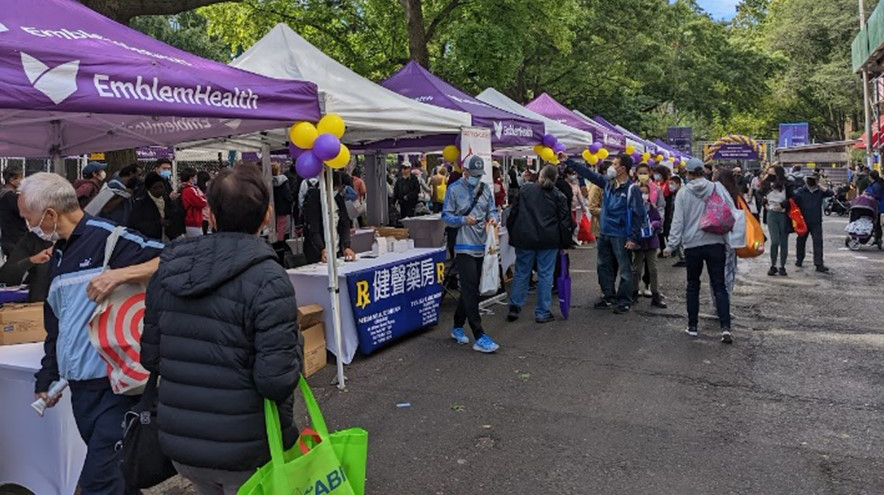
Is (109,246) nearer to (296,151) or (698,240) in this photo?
(296,151)

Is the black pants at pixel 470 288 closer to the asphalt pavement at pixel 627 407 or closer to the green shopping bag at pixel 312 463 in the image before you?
the asphalt pavement at pixel 627 407

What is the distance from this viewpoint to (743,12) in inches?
2623

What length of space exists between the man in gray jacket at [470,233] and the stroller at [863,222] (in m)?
11.3

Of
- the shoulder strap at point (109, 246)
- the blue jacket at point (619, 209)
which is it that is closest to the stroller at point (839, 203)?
the blue jacket at point (619, 209)

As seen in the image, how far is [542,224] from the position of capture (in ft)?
25.9

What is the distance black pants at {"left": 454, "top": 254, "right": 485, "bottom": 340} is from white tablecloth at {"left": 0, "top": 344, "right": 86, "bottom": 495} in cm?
387

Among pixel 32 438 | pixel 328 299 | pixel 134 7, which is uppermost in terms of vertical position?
pixel 134 7

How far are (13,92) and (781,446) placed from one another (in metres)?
4.89

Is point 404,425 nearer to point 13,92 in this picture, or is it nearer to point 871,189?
point 13,92

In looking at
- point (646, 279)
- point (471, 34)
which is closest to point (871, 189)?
point (646, 279)

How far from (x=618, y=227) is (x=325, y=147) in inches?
174

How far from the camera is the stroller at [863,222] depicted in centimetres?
1483

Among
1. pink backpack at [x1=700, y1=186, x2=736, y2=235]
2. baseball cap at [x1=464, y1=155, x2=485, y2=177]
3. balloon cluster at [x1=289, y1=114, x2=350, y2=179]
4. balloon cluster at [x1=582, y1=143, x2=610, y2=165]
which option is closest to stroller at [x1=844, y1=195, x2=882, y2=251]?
balloon cluster at [x1=582, y1=143, x2=610, y2=165]

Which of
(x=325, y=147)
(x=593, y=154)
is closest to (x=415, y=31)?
(x=593, y=154)
